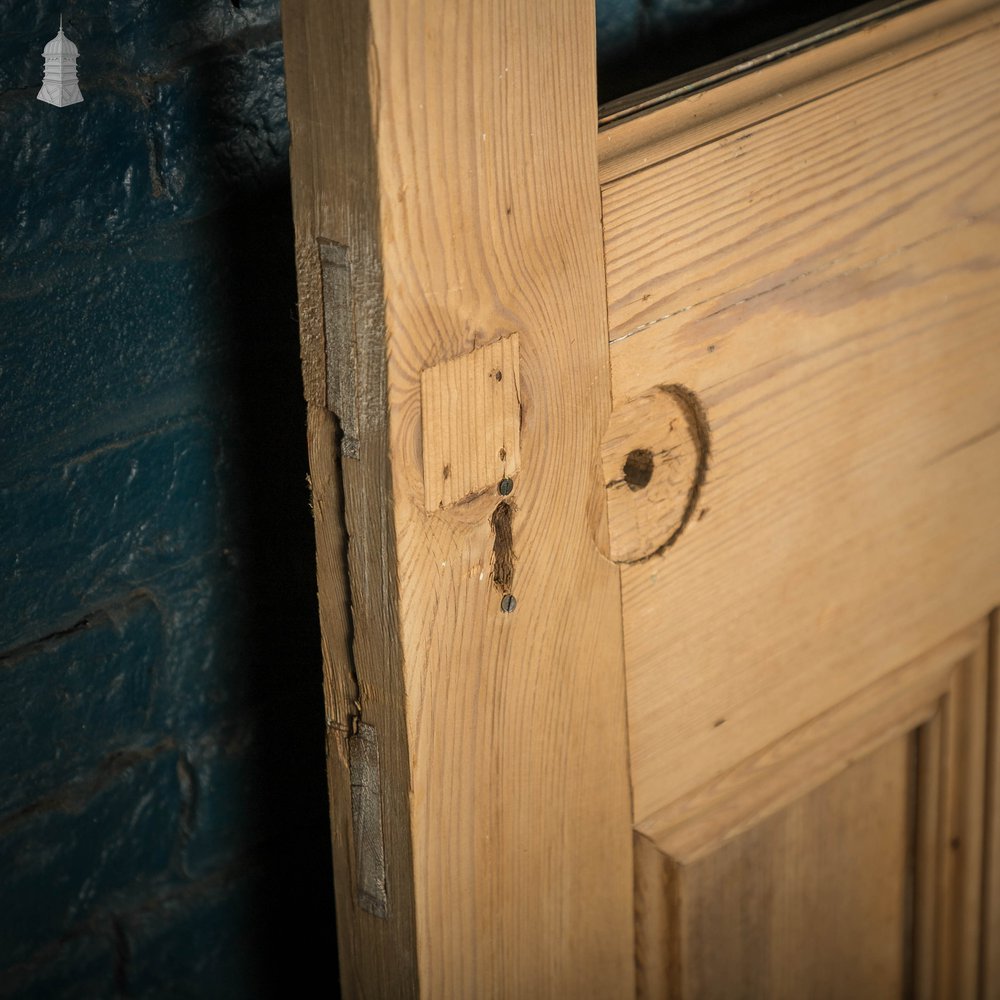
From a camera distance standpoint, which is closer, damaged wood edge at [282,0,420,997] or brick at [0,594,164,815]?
damaged wood edge at [282,0,420,997]

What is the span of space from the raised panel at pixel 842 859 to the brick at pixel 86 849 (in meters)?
0.41

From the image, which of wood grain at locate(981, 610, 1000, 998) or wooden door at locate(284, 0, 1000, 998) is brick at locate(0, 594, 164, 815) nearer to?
wooden door at locate(284, 0, 1000, 998)

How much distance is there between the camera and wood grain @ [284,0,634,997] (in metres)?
0.65

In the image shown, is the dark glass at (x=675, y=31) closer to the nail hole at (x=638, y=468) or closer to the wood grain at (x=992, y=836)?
the nail hole at (x=638, y=468)

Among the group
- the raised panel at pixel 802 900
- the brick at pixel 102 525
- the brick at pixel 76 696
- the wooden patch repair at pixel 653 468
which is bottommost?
the raised panel at pixel 802 900

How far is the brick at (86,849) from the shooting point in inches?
41.3

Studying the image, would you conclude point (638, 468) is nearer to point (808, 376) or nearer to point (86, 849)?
point (808, 376)

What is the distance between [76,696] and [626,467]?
1.59ft

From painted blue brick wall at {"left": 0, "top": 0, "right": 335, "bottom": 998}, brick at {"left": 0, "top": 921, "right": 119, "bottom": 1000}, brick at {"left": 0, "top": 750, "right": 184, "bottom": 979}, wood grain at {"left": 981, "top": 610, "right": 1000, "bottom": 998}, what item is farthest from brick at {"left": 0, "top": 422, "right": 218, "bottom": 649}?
wood grain at {"left": 981, "top": 610, "right": 1000, "bottom": 998}

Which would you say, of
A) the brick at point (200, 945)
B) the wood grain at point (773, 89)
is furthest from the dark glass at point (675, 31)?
the brick at point (200, 945)

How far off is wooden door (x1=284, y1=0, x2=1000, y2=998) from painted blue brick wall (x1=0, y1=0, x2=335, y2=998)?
0.30 meters

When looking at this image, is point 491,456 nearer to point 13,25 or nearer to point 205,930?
point 13,25

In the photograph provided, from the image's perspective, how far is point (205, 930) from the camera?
3.85 ft

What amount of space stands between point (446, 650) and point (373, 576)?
0.06 meters
